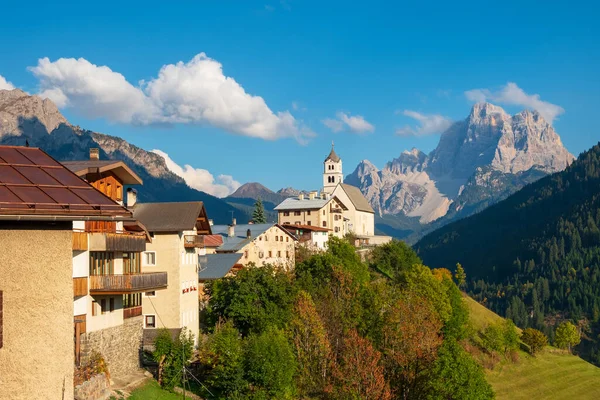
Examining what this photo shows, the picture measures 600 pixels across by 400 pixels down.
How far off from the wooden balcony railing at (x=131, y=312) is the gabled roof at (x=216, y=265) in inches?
898

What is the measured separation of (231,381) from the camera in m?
46.2

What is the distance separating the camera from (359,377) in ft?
177

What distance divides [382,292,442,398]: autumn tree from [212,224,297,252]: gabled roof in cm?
2142

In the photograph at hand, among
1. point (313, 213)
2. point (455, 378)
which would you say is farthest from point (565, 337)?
point (455, 378)

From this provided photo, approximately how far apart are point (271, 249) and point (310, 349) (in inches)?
1238

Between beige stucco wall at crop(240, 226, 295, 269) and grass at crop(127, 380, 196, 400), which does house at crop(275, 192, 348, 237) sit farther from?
grass at crop(127, 380, 196, 400)

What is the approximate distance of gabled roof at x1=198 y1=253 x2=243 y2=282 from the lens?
69.7 metres

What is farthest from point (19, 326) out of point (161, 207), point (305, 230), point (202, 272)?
point (305, 230)

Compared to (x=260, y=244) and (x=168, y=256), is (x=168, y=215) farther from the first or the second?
(x=260, y=244)

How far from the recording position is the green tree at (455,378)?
2282 inches

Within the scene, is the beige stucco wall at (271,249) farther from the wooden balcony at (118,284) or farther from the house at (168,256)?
the wooden balcony at (118,284)

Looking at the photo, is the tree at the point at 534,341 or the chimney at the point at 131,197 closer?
the chimney at the point at 131,197

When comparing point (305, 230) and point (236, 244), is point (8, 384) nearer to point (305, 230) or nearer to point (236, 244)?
point (236, 244)

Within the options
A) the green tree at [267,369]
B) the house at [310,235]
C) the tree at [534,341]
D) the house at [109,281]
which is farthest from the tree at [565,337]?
the house at [109,281]
